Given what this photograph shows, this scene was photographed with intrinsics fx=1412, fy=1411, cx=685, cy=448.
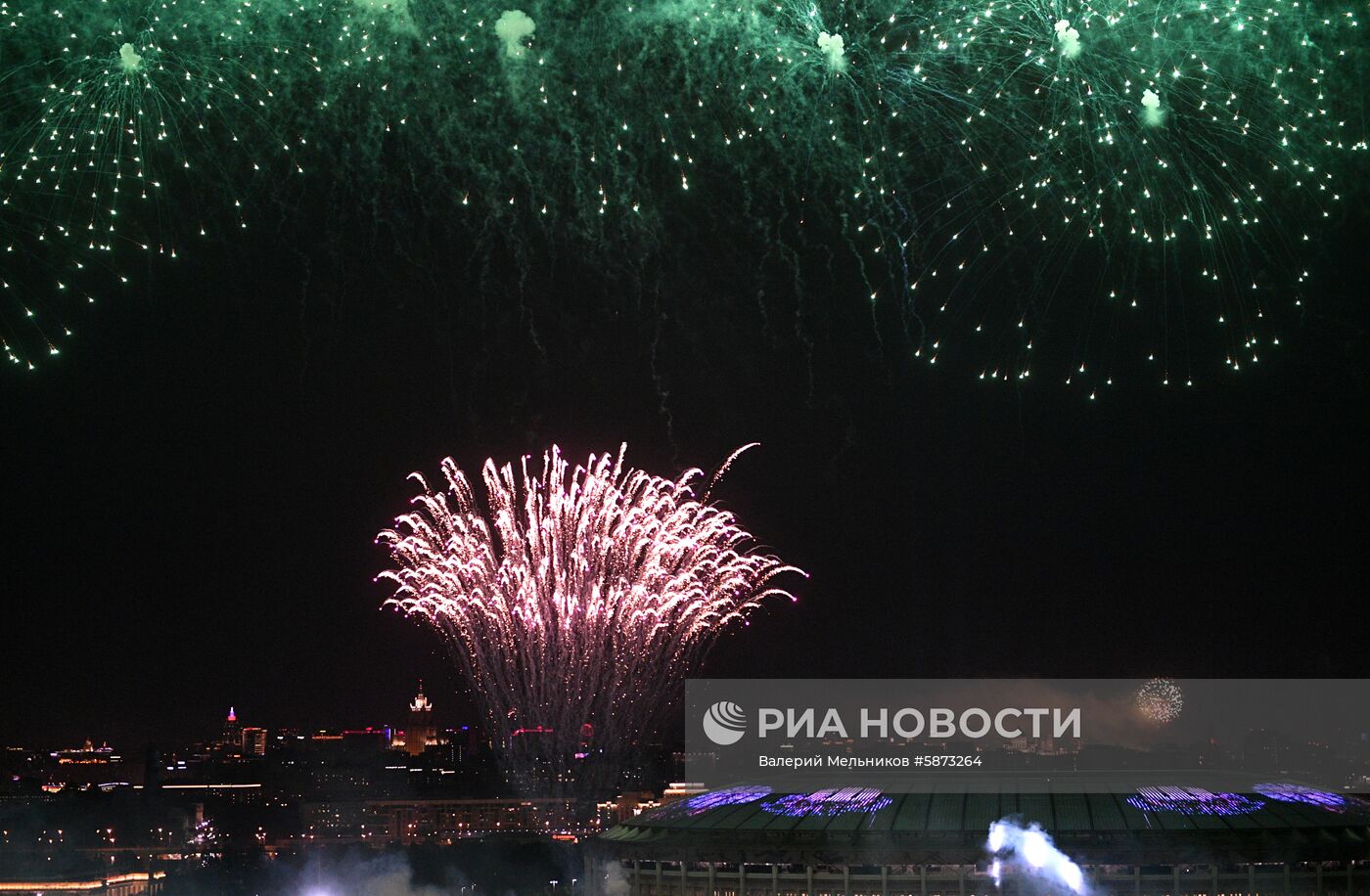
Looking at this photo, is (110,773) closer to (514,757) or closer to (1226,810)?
(514,757)

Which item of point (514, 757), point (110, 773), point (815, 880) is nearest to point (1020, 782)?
point (815, 880)

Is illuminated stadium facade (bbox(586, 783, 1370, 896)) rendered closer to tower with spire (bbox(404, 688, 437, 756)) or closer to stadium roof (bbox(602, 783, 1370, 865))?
stadium roof (bbox(602, 783, 1370, 865))

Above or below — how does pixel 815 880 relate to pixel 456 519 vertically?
below
